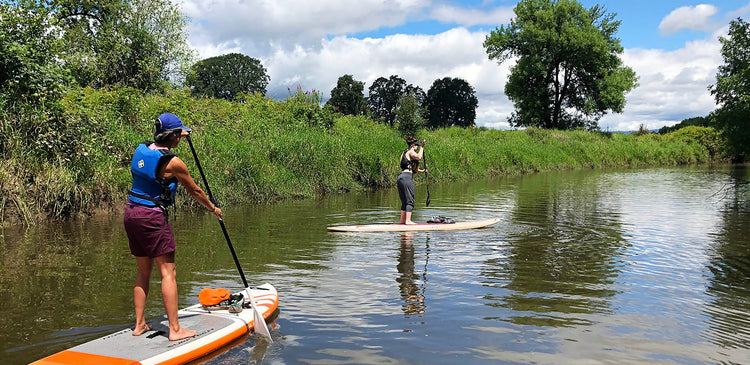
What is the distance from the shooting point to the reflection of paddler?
20.2ft

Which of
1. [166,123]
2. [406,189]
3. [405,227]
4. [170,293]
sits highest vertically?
[166,123]

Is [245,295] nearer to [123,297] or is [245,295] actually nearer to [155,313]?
[155,313]

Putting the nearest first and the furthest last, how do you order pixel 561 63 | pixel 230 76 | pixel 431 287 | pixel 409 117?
pixel 431 287 < pixel 409 117 < pixel 561 63 < pixel 230 76

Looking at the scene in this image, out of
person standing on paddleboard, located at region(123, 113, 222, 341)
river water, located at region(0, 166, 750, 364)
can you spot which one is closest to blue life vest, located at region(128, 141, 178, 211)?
person standing on paddleboard, located at region(123, 113, 222, 341)

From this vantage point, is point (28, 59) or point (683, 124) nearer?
point (28, 59)

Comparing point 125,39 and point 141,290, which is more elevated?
point 125,39

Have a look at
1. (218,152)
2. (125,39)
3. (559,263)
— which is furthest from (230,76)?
(559,263)

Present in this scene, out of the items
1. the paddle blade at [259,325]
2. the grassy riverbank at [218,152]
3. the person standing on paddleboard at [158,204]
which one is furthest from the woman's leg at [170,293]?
the grassy riverbank at [218,152]

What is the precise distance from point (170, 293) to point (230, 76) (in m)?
82.8

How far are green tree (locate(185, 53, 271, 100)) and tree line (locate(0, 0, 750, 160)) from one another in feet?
0.50

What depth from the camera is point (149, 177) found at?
4.73 meters

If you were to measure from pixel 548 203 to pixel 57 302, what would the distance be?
541 inches

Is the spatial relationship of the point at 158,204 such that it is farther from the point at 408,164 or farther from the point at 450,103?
the point at 450,103

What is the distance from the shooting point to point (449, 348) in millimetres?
4949
